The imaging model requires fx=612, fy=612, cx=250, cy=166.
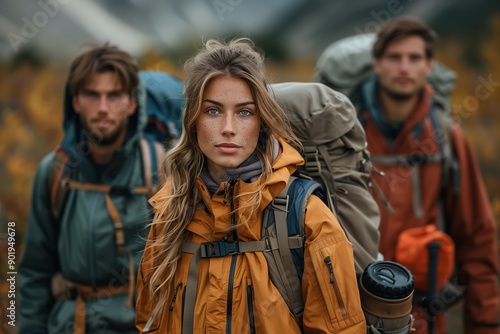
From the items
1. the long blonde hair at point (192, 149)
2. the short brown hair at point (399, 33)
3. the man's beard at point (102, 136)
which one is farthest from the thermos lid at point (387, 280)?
the short brown hair at point (399, 33)

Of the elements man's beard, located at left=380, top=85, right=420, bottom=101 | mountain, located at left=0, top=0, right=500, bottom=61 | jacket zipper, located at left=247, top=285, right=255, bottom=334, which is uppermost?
mountain, located at left=0, top=0, right=500, bottom=61

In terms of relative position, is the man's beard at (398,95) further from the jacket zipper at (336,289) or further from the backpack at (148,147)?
the jacket zipper at (336,289)

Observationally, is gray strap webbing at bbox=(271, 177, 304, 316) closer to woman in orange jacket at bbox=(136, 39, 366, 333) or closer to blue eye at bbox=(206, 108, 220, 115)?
woman in orange jacket at bbox=(136, 39, 366, 333)

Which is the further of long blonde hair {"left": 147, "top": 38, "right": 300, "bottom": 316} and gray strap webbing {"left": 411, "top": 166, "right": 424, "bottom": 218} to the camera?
gray strap webbing {"left": 411, "top": 166, "right": 424, "bottom": 218}

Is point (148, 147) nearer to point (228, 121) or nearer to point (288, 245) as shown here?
point (228, 121)

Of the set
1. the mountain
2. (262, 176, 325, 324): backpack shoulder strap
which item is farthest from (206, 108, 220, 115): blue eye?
the mountain

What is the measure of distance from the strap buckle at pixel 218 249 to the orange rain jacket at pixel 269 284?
0.03 meters

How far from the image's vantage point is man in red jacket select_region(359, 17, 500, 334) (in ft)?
16.0

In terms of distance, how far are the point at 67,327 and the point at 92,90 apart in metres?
1.71

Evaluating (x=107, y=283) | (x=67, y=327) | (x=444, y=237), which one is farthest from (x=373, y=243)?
(x=67, y=327)

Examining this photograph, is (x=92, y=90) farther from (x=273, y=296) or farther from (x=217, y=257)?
(x=273, y=296)

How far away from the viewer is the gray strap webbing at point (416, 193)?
4.88 metres

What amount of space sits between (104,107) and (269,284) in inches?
92.1

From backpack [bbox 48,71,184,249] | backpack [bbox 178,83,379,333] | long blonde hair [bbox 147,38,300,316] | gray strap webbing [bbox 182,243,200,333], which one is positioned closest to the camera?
gray strap webbing [bbox 182,243,200,333]
